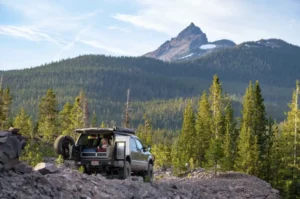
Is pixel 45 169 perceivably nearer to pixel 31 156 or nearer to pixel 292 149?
pixel 31 156

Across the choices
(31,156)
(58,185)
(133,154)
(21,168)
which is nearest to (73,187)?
(58,185)

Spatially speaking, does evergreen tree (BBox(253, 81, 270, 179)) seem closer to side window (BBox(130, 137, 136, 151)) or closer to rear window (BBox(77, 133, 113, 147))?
side window (BBox(130, 137, 136, 151))

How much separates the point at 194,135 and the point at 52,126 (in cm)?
2225

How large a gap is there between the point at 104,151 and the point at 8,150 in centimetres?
827

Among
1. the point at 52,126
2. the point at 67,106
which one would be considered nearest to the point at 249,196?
the point at 52,126

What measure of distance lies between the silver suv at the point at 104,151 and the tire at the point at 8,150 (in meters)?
7.27

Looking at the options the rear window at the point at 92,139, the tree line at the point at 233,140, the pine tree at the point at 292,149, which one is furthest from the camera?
the tree line at the point at 233,140

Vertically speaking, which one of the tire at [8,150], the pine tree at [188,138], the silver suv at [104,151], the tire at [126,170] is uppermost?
the tire at [8,150]

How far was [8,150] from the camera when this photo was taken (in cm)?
1005

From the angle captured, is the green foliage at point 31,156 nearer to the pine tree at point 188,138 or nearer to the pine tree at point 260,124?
the pine tree at point 188,138

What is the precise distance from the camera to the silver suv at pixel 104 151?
58.7ft

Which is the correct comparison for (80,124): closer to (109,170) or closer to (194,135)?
(194,135)

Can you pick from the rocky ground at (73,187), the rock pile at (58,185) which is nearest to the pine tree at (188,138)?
the rocky ground at (73,187)

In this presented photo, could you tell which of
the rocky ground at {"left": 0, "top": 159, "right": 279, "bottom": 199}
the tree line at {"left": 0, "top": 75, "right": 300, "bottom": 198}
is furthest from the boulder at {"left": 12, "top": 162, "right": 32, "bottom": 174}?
the tree line at {"left": 0, "top": 75, "right": 300, "bottom": 198}
